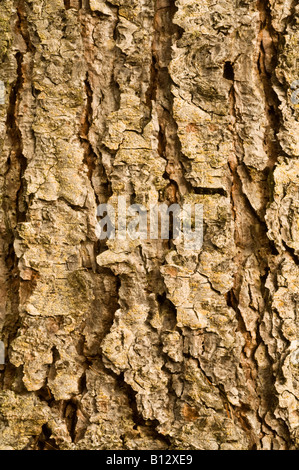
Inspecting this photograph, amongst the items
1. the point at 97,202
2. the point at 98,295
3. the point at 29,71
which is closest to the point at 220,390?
the point at 98,295

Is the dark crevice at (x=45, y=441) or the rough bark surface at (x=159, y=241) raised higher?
the rough bark surface at (x=159, y=241)

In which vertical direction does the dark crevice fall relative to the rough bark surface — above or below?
below

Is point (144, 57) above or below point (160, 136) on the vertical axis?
above

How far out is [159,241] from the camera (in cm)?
108

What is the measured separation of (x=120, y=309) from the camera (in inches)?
41.9

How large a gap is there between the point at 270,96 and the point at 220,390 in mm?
765

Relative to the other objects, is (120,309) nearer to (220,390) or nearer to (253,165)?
(220,390)

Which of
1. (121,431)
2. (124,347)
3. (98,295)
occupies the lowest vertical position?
(121,431)

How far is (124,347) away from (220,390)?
27cm

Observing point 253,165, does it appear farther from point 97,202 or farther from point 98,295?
point 98,295

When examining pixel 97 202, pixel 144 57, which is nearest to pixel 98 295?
pixel 97 202

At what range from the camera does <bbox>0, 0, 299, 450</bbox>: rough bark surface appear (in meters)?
1.05

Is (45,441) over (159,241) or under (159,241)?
under

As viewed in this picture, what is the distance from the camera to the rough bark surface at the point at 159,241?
1.05 metres
